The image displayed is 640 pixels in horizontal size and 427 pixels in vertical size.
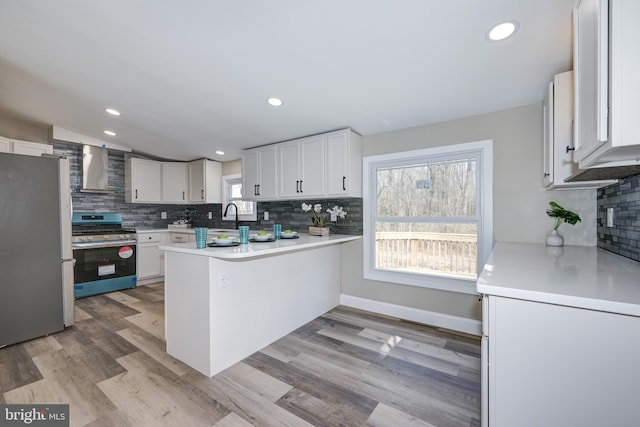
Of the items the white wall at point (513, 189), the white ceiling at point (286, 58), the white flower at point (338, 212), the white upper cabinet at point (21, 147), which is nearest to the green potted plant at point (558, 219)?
the white wall at point (513, 189)

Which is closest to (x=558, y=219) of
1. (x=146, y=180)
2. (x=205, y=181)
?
(x=205, y=181)

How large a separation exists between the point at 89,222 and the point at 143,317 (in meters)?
2.39

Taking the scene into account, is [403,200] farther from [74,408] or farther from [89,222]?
[89,222]

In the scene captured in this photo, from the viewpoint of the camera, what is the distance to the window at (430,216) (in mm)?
2635

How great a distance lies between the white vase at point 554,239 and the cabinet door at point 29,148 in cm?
504

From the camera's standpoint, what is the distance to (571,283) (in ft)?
3.10

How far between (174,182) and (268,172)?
250cm

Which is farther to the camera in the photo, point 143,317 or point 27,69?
point 143,317

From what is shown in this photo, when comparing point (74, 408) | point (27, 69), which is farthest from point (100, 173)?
point (74, 408)

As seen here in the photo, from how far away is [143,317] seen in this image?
3.13 meters

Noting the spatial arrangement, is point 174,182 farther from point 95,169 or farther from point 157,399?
point 157,399

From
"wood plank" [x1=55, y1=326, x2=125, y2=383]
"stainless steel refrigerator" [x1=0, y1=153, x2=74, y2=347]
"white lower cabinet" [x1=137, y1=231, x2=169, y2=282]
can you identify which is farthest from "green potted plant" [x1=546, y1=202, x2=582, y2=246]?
"white lower cabinet" [x1=137, y1=231, x2=169, y2=282]

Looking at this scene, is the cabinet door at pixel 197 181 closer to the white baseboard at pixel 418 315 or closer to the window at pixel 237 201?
the window at pixel 237 201

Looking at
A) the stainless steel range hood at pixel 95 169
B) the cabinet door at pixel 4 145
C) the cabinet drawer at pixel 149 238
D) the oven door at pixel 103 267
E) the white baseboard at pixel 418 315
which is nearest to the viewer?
the white baseboard at pixel 418 315
